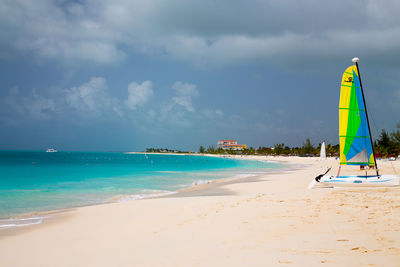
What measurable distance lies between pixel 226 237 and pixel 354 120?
11179mm

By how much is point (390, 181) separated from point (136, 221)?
473 inches

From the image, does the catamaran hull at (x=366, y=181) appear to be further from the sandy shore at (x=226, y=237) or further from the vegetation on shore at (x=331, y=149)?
the vegetation on shore at (x=331, y=149)

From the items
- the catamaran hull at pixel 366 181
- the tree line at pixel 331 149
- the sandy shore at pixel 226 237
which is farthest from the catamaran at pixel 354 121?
the tree line at pixel 331 149

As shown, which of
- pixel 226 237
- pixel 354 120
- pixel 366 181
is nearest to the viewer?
pixel 226 237

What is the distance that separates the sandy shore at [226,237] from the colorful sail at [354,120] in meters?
5.34

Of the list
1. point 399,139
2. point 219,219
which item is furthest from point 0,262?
point 399,139

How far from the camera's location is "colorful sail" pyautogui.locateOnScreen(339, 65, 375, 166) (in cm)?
Result: 1393

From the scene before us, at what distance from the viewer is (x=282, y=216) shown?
746cm

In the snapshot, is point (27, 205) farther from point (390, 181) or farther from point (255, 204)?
point (390, 181)

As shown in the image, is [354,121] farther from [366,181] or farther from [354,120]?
[366,181]

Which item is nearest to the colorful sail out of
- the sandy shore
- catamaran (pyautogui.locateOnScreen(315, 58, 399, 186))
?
catamaran (pyautogui.locateOnScreen(315, 58, 399, 186))

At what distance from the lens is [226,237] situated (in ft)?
19.5

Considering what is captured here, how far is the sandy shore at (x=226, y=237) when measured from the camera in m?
4.78

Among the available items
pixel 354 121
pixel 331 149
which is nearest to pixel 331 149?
pixel 331 149
